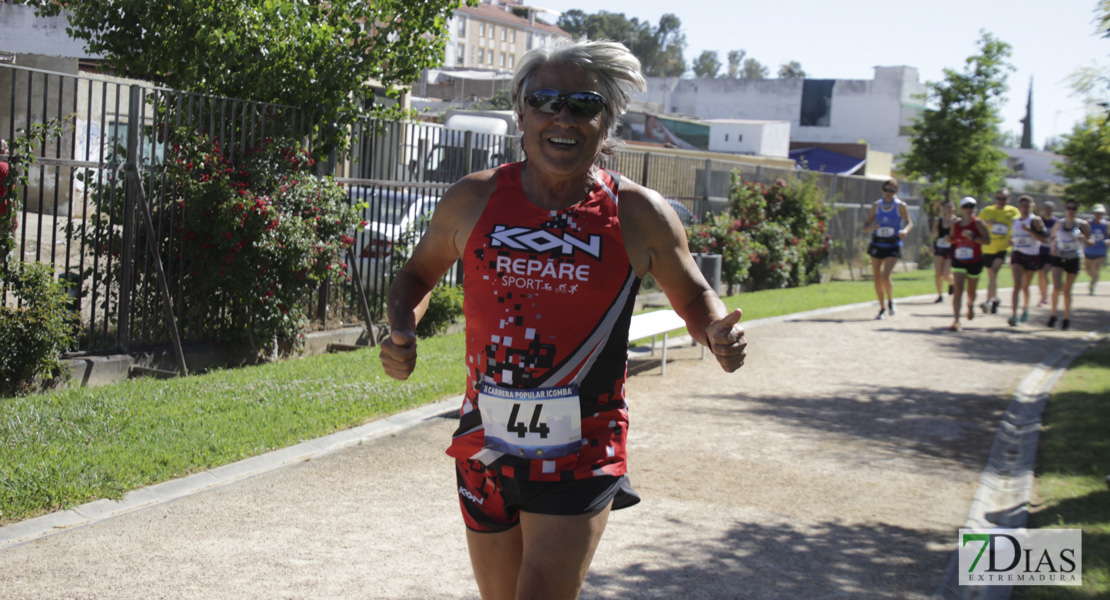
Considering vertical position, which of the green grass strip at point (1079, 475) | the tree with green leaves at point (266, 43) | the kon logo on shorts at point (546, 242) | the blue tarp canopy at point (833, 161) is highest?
the blue tarp canopy at point (833, 161)

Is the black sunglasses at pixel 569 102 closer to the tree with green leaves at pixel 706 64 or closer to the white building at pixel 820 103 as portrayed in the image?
the white building at pixel 820 103

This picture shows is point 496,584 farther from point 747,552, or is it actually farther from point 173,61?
point 173,61

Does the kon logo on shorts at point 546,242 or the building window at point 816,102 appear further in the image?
the building window at point 816,102

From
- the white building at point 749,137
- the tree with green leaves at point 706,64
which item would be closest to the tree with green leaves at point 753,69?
the tree with green leaves at point 706,64

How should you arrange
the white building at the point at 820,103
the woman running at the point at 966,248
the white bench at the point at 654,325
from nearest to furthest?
the white bench at the point at 654,325
the woman running at the point at 966,248
the white building at the point at 820,103

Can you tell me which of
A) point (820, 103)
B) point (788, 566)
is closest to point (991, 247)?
point (788, 566)

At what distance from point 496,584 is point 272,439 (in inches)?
148

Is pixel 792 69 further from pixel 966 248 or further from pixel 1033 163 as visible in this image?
pixel 966 248

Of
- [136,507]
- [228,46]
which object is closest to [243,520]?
[136,507]

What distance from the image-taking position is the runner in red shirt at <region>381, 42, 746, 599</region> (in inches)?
114

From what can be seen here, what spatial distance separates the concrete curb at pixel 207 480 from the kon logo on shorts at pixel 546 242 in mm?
3112

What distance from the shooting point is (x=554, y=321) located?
114 inches

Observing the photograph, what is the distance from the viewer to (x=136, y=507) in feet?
17.1

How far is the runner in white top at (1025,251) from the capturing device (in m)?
15.2
